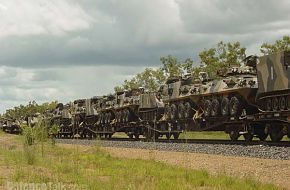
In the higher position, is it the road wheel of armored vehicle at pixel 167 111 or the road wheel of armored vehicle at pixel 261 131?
the road wheel of armored vehicle at pixel 167 111

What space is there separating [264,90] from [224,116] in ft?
10.4

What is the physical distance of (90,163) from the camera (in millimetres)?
16203

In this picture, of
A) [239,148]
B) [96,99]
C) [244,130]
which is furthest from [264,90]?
[96,99]

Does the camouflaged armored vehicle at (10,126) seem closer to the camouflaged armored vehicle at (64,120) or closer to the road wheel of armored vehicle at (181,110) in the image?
the camouflaged armored vehicle at (64,120)

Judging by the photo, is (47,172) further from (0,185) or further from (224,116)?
(224,116)

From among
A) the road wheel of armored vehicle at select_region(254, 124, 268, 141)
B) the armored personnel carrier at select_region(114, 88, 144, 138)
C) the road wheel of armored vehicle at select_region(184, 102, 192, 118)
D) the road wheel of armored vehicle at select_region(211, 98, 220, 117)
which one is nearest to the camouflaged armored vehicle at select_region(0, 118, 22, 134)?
the armored personnel carrier at select_region(114, 88, 144, 138)

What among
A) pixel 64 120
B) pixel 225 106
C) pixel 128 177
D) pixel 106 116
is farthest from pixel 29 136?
pixel 64 120

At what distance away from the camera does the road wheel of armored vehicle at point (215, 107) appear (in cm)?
2430

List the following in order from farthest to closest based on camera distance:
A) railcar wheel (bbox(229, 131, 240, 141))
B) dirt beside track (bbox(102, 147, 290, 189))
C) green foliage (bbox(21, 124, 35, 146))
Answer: railcar wheel (bbox(229, 131, 240, 141)) → green foliage (bbox(21, 124, 35, 146)) → dirt beside track (bbox(102, 147, 290, 189))

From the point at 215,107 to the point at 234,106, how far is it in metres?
1.70

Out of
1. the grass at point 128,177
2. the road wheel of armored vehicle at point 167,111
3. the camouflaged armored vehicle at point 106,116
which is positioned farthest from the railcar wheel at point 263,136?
the camouflaged armored vehicle at point 106,116

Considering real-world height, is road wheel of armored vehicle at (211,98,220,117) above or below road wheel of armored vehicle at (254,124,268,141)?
above

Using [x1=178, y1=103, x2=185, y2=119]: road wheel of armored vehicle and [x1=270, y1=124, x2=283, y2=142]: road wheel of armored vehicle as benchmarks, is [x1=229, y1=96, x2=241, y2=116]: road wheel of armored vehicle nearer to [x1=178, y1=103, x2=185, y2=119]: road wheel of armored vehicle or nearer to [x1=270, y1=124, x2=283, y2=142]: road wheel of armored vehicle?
[x1=270, y1=124, x2=283, y2=142]: road wheel of armored vehicle

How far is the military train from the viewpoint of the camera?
2044 centimetres
